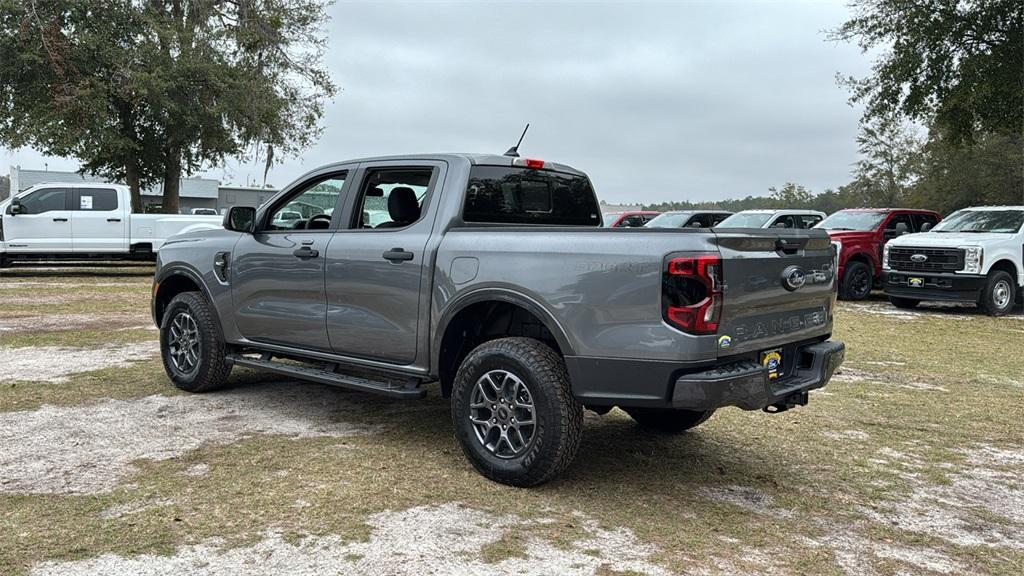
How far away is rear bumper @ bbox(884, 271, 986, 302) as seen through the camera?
557 inches

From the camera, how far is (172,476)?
4.51 m

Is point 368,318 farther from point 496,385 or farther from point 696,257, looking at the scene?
point 696,257

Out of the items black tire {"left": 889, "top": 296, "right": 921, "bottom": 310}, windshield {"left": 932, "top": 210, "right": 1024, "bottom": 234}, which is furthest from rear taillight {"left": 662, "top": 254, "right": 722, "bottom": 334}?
black tire {"left": 889, "top": 296, "right": 921, "bottom": 310}

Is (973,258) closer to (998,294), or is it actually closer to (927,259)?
(927,259)

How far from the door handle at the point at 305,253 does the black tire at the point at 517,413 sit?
1542mm

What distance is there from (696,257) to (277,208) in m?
3.41

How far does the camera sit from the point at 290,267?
5770mm

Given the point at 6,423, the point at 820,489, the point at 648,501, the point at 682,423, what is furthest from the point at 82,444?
the point at 820,489

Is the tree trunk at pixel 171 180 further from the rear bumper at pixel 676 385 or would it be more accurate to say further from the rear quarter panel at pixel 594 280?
the rear bumper at pixel 676 385

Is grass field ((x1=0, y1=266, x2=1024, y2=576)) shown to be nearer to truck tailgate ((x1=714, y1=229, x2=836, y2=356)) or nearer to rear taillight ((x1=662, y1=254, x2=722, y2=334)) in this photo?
truck tailgate ((x1=714, y1=229, x2=836, y2=356))

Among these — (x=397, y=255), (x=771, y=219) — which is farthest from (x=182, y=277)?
(x=771, y=219)

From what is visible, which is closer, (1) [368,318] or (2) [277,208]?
(1) [368,318]

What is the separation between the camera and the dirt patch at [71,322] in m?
10.2

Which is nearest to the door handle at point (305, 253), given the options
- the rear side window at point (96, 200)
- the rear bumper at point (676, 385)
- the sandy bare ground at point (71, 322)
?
the rear bumper at point (676, 385)
